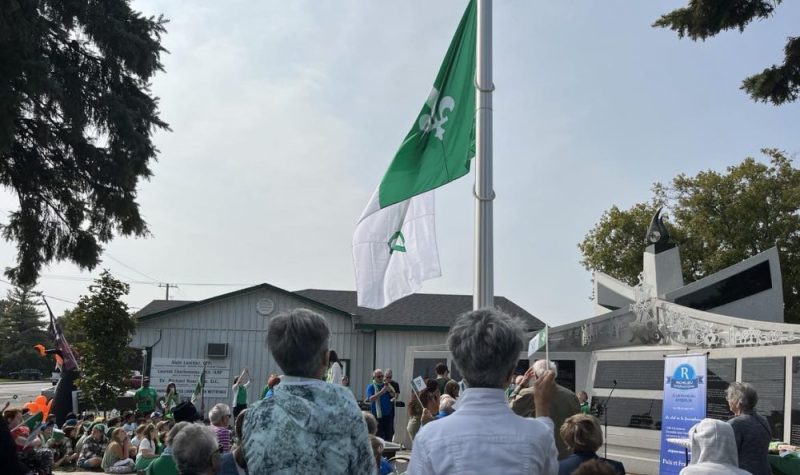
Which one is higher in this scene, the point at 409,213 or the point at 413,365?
the point at 409,213

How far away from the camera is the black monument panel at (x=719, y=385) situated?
1244cm

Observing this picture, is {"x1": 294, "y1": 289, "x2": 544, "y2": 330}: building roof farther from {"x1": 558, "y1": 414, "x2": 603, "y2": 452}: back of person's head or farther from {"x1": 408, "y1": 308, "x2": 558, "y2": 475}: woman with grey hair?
{"x1": 408, "y1": 308, "x2": 558, "y2": 475}: woman with grey hair

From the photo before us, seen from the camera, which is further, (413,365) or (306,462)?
(413,365)

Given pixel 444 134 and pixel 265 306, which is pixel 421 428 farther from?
pixel 265 306

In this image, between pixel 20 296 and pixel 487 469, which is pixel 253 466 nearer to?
pixel 487 469

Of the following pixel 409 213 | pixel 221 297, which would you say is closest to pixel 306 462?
pixel 409 213

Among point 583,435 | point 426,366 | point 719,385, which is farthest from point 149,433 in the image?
point 583,435

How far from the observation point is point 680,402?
443 inches

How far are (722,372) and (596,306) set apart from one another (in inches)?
347

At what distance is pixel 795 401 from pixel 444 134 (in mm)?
7396

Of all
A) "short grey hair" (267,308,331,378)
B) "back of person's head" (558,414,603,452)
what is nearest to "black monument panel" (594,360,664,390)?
"back of person's head" (558,414,603,452)

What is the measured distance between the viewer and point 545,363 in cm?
456

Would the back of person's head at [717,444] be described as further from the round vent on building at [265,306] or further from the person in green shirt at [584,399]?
the round vent on building at [265,306]

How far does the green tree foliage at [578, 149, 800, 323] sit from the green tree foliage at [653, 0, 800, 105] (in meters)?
22.8
